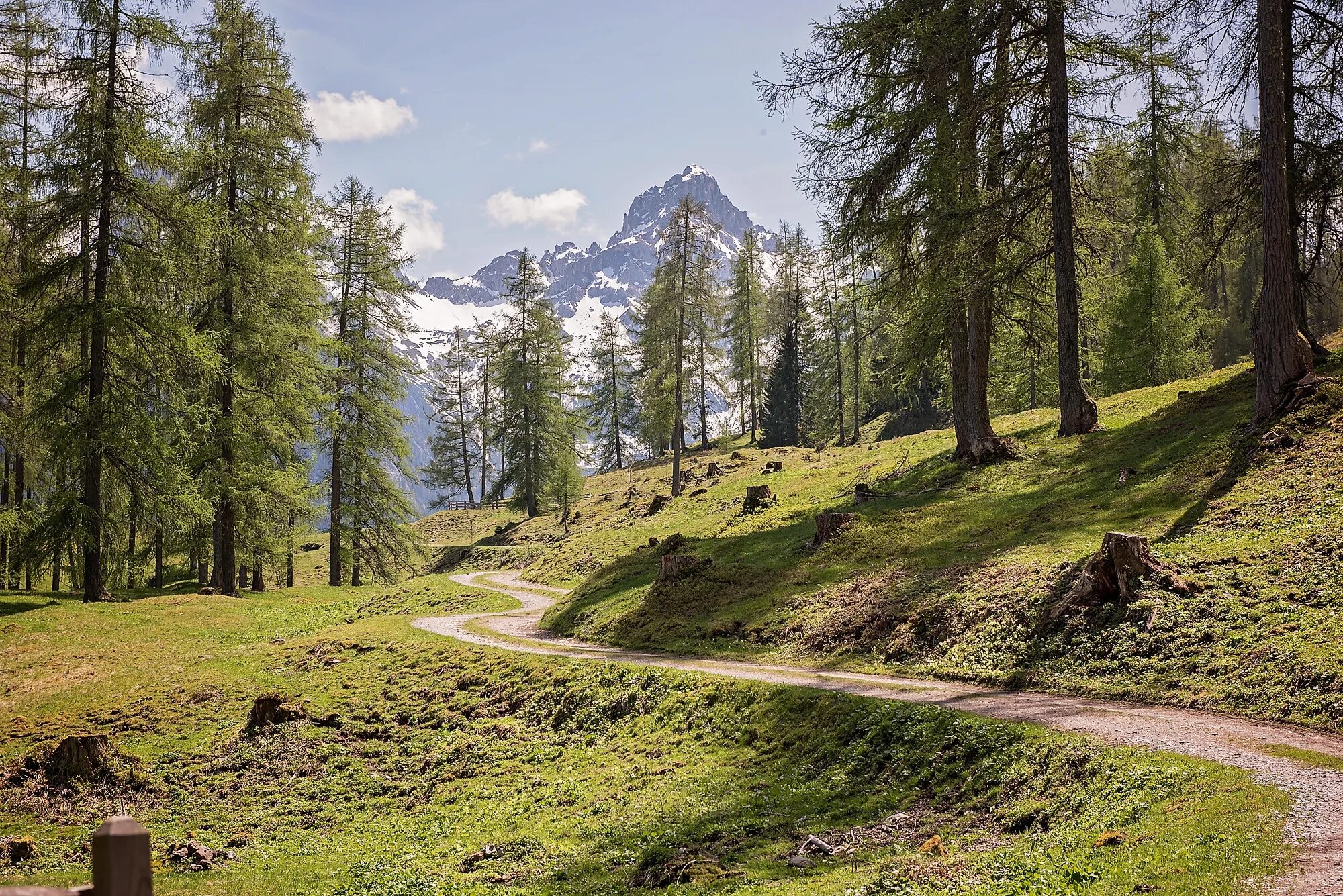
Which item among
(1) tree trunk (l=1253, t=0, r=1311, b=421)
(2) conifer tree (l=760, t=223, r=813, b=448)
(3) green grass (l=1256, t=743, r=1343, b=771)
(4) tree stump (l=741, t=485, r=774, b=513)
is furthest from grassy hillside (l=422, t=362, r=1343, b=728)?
(2) conifer tree (l=760, t=223, r=813, b=448)

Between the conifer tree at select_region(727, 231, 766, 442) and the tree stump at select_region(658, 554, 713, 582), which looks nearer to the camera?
the tree stump at select_region(658, 554, 713, 582)

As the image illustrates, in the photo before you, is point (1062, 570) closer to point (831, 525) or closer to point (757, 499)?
point (831, 525)

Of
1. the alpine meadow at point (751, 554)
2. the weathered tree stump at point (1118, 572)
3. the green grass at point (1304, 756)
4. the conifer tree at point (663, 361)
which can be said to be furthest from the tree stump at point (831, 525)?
the conifer tree at point (663, 361)

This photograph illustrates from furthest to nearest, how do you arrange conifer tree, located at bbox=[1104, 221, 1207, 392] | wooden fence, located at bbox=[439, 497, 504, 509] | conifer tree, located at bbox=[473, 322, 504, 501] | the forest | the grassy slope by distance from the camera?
1. wooden fence, located at bbox=[439, 497, 504, 509]
2. conifer tree, located at bbox=[473, 322, 504, 501]
3. conifer tree, located at bbox=[1104, 221, 1207, 392]
4. the forest
5. the grassy slope

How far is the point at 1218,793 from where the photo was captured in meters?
7.41

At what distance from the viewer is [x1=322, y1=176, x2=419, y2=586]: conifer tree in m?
40.8

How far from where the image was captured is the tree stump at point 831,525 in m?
23.8

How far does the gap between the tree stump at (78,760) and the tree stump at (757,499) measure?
2287 centimetres

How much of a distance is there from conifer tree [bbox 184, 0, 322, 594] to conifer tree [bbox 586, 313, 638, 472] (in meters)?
49.0

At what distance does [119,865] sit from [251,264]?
32.4 metres

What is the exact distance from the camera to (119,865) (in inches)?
98.1

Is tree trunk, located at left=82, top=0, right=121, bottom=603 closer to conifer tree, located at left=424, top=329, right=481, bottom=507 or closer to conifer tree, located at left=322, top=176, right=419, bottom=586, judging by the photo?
conifer tree, located at left=322, top=176, right=419, bottom=586

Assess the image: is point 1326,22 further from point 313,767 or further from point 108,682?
point 108,682

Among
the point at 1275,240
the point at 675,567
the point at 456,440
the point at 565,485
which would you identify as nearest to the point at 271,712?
the point at 675,567
